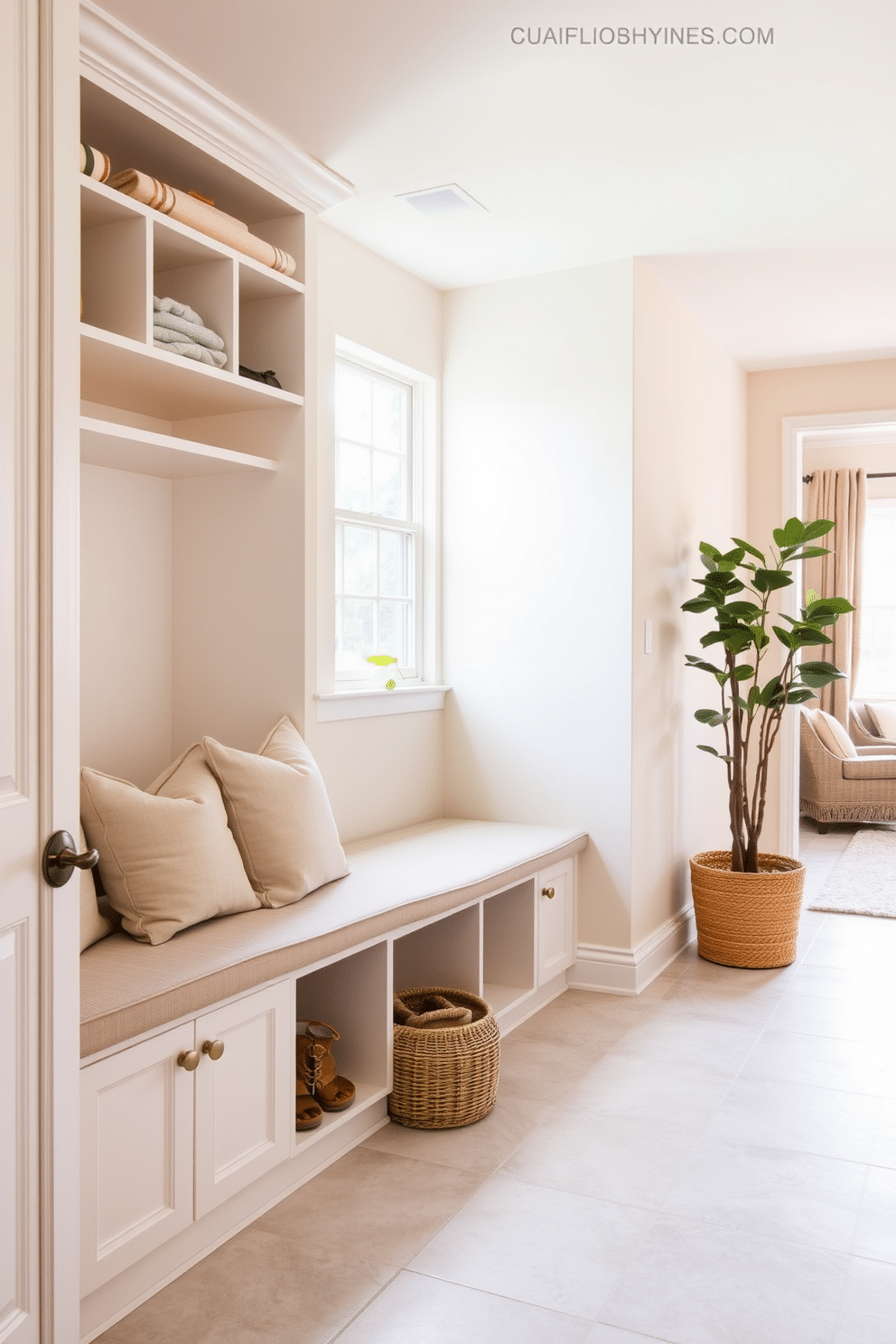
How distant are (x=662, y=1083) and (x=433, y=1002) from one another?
0.66m

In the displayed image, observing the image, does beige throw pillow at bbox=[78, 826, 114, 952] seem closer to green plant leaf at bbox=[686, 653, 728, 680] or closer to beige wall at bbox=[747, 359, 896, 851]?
green plant leaf at bbox=[686, 653, 728, 680]

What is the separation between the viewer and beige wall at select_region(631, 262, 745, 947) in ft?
12.6

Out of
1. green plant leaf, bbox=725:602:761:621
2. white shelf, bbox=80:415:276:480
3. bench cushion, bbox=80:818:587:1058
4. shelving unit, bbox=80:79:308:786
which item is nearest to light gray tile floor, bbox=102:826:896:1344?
bench cushion, bbox=80:818:587:1058

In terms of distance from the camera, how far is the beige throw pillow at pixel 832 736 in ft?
23.9

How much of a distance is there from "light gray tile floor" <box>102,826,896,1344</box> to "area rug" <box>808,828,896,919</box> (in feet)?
5.65

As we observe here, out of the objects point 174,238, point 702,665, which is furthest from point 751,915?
point 174,238

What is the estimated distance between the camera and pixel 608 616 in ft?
12.5

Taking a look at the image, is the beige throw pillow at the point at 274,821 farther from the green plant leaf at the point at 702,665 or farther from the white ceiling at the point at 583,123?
the green plant leaf at the point at 702,665

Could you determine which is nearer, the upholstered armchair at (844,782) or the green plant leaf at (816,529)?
the green plant leaf at (816,529)

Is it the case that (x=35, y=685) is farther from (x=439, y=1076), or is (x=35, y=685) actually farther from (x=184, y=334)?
(x=439, y=1076)

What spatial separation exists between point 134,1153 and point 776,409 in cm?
458

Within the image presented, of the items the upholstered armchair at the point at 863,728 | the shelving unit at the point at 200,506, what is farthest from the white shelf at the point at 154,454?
the upholstered armchair at the point at 863,728

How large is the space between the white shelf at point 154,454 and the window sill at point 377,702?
28.7 inches

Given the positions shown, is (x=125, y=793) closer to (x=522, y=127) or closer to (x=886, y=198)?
(x=522, y=127)
